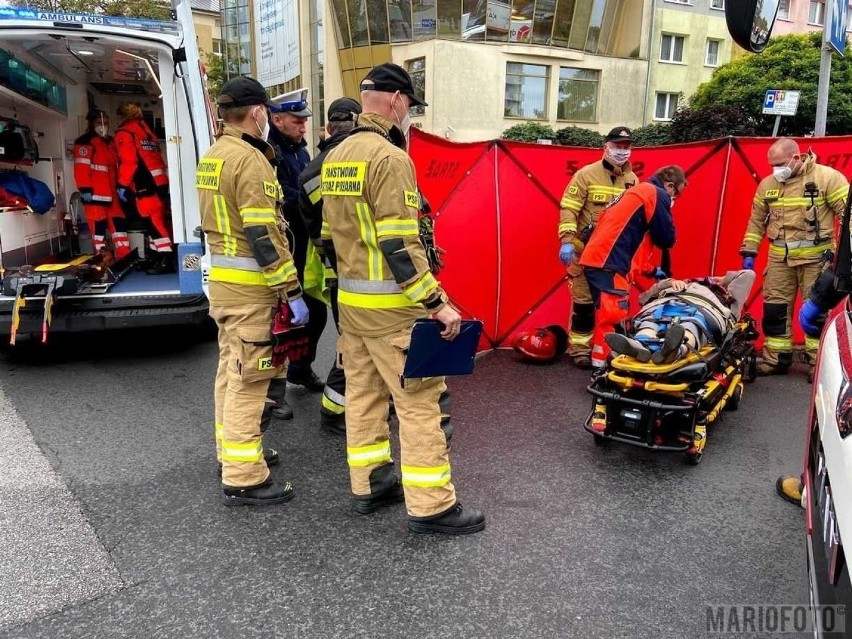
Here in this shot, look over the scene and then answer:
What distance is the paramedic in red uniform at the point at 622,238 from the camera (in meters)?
4.96

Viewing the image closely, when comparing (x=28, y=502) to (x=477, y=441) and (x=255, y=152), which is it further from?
(x=477, y=441)

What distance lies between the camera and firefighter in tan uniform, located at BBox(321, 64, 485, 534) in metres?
2.74

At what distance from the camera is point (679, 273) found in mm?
6453

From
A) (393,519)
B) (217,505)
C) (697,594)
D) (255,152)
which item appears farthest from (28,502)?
(697,594)

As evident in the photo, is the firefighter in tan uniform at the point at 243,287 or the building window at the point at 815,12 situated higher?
the building window at the point at 815,12

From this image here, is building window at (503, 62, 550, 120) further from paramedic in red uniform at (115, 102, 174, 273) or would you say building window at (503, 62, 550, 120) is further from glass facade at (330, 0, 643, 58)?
paramedic in red uniform at (115, 102, 174, 273)

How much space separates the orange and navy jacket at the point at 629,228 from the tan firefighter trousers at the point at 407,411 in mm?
2582

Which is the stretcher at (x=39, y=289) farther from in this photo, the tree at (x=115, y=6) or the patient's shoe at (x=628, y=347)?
the tree at (x=115, y=6)

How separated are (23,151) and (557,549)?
647 cm

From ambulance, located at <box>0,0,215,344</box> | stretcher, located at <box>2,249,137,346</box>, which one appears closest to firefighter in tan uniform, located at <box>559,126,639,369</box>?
ambulance, located at <box>0,0,215,344</box>

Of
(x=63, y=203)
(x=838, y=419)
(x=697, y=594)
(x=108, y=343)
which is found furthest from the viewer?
(x=63, y=203)

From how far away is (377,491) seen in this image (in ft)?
10.5

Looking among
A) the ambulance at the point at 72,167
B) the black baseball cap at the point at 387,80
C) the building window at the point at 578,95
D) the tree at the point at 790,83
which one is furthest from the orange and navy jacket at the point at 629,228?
the building window at the point at 578,95

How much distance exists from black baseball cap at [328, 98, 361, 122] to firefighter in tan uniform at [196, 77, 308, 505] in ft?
3.19
